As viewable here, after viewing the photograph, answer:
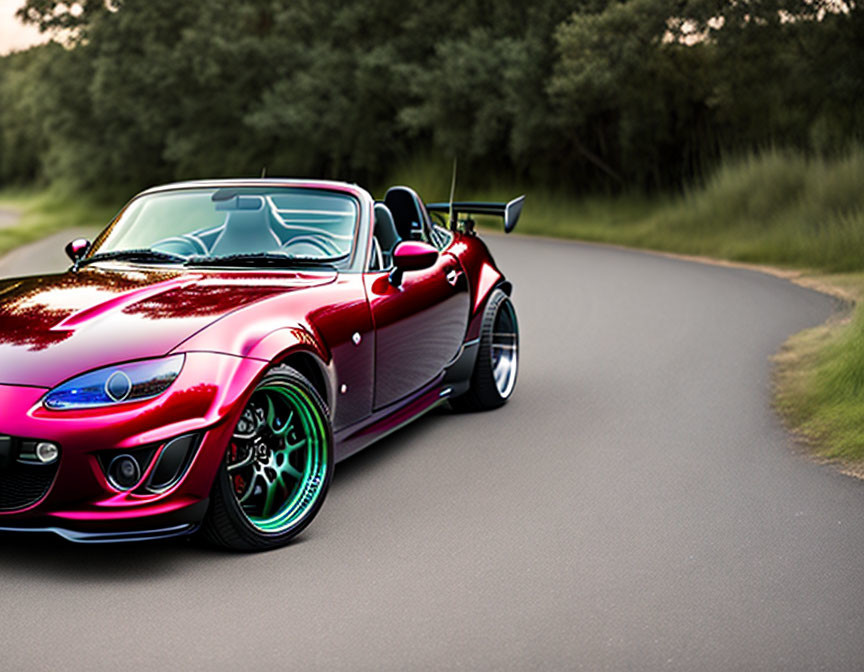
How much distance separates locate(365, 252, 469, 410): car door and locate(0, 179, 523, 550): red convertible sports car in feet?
0.05

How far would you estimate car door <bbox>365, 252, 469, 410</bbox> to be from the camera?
587 cm

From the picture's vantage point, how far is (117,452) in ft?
14.2

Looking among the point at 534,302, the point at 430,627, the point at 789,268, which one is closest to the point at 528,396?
the point at 430,627

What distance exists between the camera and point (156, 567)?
4.56 metres

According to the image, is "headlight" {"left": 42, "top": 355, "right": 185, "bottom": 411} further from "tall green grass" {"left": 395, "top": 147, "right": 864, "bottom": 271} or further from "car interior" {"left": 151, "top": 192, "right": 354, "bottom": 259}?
"tall green grass" {"left": 395, "top": 147, "right": 864, "bottom": 271}

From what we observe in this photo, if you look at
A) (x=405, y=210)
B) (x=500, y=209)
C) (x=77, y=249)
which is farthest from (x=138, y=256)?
(x=500, y=209)

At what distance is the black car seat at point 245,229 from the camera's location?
597 cm

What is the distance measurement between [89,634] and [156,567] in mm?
668

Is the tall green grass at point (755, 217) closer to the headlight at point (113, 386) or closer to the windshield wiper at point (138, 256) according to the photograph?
the windshield wiper at point (138, 256)

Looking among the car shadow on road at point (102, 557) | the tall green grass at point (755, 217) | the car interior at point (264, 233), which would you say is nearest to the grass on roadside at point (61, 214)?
the tall green grass at point (755, 217)

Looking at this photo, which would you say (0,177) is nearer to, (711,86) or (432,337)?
(711,86)

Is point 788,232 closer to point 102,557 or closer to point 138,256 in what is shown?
point 138,256

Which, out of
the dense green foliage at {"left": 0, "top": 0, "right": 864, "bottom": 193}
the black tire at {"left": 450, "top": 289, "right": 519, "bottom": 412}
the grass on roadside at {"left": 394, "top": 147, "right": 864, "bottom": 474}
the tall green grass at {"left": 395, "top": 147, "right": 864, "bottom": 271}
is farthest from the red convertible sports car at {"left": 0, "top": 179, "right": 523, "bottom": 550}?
the dense green foliage at {"left": 0, "top": 0, "right": 864, "bottom": 193}

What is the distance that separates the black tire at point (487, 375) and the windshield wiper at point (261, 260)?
1750 millimetres
